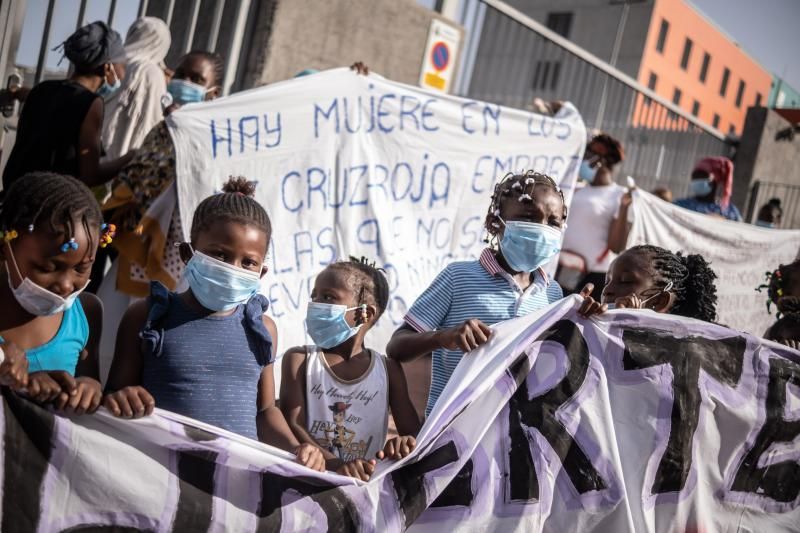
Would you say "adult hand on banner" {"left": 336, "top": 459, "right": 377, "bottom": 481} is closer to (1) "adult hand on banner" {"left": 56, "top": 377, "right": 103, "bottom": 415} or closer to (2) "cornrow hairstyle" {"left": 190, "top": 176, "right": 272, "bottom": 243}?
(1) "adult hand on banner" {"left": 56, "top": 377, "right": 103, "bottom": 415}

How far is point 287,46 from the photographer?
5754mm

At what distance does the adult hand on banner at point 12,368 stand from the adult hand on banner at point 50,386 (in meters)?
0.02

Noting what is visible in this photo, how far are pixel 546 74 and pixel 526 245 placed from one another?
6503mm

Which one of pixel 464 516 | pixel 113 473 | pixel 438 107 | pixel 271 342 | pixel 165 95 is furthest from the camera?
pixel 438 107

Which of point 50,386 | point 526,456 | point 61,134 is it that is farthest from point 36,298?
point 61,134

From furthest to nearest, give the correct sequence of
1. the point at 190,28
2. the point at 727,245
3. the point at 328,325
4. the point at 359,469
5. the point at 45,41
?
the point at 727,245 → the point at 190,28 → the point at 45,41 → the point at 328,325 → the point at 359,469

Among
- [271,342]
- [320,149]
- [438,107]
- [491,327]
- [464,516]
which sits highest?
[438,107]

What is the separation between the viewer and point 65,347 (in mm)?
2238

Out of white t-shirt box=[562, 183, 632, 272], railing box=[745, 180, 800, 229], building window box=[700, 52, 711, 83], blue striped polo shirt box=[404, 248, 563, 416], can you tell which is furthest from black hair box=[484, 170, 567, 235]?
building window box=[700, 52, 711, 83]

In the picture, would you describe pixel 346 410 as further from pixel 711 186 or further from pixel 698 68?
pixel 698 68

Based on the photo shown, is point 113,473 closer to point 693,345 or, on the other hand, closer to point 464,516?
point 464,516

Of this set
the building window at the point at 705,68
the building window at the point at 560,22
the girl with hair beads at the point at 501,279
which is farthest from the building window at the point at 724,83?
the girl with hair beads at the point at 501,279

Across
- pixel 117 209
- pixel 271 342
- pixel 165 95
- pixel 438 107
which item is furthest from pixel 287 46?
pixel 271 342

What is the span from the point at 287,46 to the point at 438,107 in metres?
1.26
